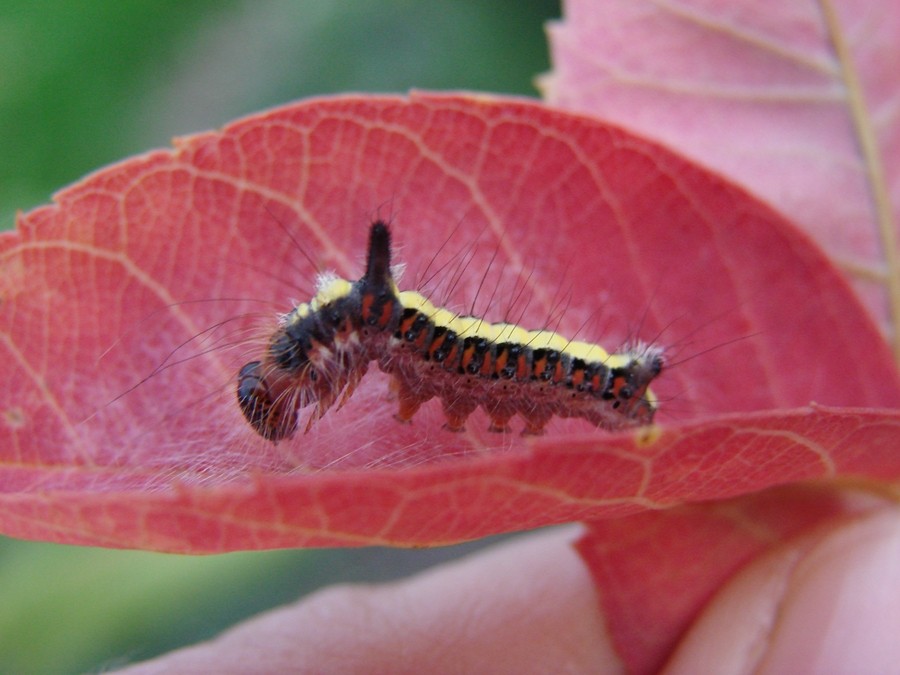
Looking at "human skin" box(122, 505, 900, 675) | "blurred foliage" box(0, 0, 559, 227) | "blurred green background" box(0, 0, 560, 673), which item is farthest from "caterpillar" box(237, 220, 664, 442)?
"blurred foliage" box(0, 0, 559, 227)

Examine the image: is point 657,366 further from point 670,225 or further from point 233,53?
point 233,53

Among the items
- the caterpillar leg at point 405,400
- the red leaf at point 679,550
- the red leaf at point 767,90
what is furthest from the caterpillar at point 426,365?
the red leaf at point 767,90

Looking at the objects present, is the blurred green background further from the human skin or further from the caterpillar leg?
the caterpillar leg

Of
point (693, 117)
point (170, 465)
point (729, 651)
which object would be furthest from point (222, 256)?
point (729, 651)

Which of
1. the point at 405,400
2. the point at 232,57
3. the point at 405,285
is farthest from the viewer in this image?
the point at 232,57

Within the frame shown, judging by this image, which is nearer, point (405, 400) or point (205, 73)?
point (405, 400)

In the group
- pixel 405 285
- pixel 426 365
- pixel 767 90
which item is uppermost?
pixel 767 90

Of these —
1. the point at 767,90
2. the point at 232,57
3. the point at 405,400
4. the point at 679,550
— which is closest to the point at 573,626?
the point at 679,550

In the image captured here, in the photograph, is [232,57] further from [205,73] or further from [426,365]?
[426,365]
